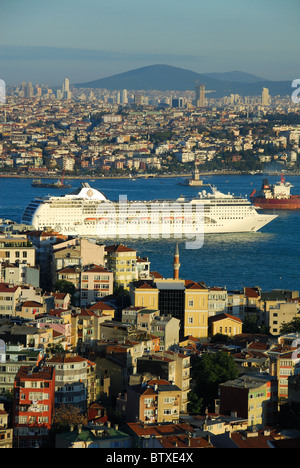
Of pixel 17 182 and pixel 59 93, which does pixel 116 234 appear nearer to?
pixel 17 182

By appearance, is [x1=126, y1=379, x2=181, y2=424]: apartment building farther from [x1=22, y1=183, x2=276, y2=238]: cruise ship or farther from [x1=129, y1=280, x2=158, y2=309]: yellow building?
[x1=22, y1=183, x2=276, y2=238]: cruise ship

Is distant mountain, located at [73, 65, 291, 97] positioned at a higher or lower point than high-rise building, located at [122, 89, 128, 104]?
higher

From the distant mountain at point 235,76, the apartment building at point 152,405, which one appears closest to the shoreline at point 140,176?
the apartment building at point 152,405

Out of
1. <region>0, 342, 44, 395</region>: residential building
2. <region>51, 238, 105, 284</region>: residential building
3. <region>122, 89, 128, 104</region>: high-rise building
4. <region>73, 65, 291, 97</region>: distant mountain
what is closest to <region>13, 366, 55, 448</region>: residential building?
<region>0, 342, 44, 395</region>: residential building

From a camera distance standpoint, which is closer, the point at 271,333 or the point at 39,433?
the point at 39,433

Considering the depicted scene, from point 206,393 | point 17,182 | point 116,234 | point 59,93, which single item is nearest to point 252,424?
point 206,393

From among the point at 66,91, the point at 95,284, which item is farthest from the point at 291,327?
the point at 66,91
